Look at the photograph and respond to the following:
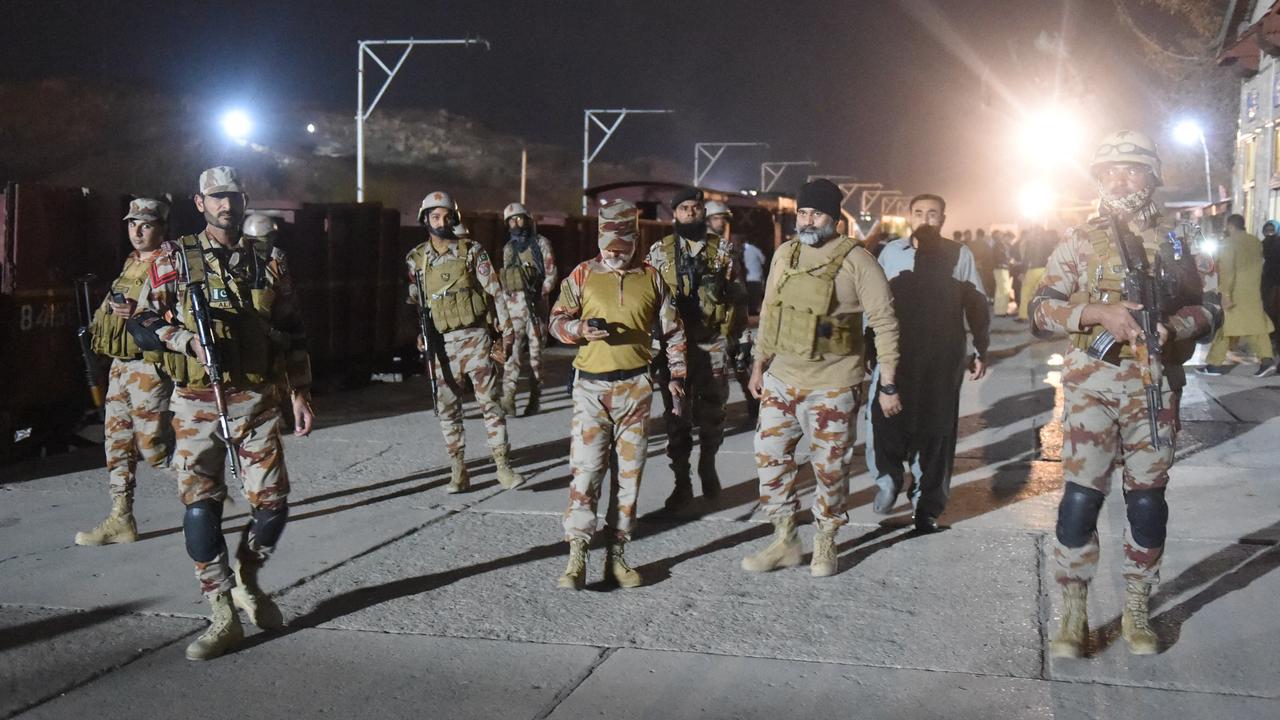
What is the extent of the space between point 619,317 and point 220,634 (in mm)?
2207

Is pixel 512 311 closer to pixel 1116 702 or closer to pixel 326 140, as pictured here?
pixel 1116 702

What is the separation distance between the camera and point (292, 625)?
5242mm

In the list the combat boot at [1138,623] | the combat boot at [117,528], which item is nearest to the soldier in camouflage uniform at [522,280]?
the combat boot at [117,528]

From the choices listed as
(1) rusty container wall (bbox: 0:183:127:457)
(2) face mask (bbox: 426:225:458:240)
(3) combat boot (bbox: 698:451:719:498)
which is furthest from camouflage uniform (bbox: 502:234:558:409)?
(3) combat boot (bbox: 698:451:719:498)

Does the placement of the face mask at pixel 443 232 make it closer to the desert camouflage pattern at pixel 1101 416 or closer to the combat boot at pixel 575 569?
the combat boot at pixel 575 569

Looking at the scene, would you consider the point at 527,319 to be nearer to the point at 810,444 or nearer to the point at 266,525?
the point at 810,444

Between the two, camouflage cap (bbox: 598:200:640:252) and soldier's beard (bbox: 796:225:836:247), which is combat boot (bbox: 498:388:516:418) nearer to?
camouflage cap (bbox: 598:200:640:252)

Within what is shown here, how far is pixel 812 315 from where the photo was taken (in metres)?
5.69

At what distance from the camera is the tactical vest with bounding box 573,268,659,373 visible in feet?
18.7

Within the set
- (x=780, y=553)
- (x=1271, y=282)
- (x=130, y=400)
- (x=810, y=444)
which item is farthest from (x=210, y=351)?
(x=1271, y=282)

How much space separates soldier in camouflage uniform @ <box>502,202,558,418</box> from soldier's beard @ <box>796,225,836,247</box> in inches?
213

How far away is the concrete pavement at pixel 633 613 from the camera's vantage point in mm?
4379

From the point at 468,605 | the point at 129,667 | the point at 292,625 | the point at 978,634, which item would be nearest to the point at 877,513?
the point at 978,634

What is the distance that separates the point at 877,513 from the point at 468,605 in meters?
2.78
